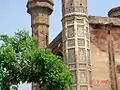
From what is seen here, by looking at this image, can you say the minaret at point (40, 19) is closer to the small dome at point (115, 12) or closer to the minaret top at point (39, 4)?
the minaret top at point (39, 4)

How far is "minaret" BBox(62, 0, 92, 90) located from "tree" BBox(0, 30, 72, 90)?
1581 mm

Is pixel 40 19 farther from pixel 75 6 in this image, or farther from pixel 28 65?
pixel 28 65

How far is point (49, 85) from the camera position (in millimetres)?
13445

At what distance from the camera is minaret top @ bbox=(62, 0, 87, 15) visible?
51.9ft

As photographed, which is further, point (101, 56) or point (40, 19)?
→ point (40, 19)

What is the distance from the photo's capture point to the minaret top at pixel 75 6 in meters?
15.8

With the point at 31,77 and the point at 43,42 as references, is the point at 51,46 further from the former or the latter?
the point at 31,77

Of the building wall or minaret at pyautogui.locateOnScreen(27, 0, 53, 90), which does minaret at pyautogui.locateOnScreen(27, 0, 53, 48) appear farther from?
the building wall

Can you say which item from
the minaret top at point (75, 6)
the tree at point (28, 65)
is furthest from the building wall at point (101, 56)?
the tree at point (28, 65)

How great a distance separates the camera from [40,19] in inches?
795

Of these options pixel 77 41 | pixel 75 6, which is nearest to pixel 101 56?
pixel 77 41

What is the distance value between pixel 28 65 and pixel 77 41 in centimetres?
283

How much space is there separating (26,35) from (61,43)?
3798 mm

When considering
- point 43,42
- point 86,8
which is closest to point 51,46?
point 43,42
